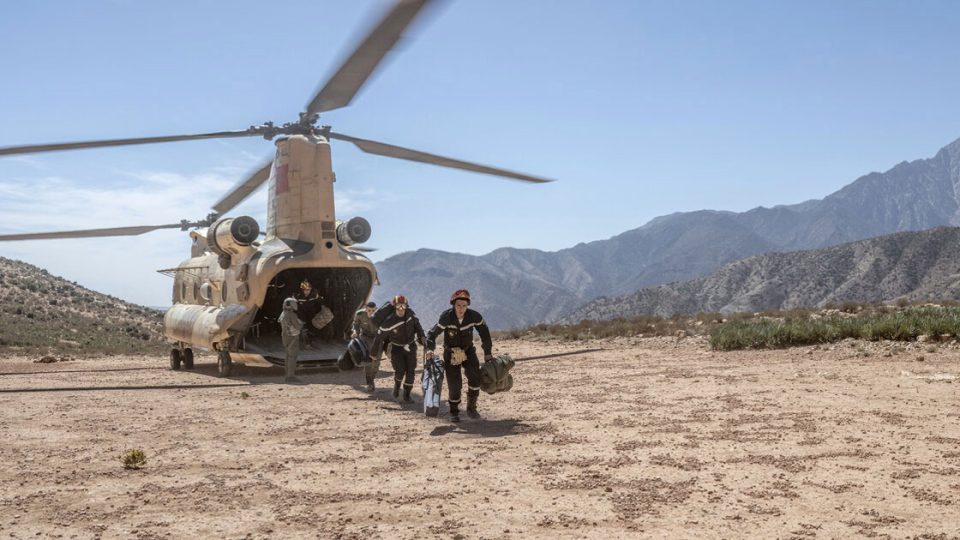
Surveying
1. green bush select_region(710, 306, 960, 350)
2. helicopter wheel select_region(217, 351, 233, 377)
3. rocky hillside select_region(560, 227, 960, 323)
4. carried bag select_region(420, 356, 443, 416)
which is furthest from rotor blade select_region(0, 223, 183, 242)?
rocky hillside select_region(560, 227, 960, 323)

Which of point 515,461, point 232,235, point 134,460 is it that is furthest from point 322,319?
point 515,461

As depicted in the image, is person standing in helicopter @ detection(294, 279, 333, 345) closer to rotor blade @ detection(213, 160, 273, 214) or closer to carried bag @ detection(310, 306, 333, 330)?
carried bag @ detection(310, 306, 333, 330)

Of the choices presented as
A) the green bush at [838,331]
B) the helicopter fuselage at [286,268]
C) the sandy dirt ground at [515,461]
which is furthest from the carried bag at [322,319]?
the green bush at [838,331]

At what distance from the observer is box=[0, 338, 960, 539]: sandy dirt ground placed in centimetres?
532

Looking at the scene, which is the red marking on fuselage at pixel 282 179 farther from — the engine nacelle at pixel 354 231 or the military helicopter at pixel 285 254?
the engine nacelle at pixel 354 231

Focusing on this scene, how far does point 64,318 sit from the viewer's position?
139ft

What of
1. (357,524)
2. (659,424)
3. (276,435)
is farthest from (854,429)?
(276,435)

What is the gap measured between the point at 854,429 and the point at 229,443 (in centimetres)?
693

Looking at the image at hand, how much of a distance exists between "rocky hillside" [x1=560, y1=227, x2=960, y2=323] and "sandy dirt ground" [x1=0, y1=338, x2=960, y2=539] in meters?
67.2

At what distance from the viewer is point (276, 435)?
8.95 m

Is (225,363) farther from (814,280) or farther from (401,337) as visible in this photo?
(814,280)

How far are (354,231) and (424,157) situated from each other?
314cm

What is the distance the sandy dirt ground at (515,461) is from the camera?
532 cm

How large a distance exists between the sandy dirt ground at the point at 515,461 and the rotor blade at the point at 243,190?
6592mm
